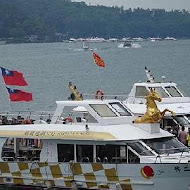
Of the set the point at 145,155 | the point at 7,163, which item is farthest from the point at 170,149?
the point at 7,163

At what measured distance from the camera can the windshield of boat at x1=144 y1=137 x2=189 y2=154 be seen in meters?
28.0

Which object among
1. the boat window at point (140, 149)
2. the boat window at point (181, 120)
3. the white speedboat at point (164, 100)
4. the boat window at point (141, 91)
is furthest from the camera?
the boat window at point (141, 91)

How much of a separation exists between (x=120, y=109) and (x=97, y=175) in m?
2.86

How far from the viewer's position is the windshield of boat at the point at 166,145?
2797 centimetres

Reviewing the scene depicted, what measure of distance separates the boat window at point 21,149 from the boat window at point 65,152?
102cm

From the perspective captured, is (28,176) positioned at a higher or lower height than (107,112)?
lower

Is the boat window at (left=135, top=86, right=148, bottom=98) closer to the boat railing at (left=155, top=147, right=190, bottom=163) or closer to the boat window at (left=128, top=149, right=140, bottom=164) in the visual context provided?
the boat railing at (left=155, top=147, right=190, bottom=163)

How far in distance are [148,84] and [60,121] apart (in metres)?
9.39

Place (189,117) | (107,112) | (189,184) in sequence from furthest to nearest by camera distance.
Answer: (189,117) → (107,112) → (189,184)

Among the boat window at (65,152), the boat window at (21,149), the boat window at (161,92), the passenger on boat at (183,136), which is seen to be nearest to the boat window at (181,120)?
the passenger on boat at (183,136)

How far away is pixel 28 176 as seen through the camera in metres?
29.4

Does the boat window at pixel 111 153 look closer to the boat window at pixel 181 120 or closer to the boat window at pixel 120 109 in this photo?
the boat window at pixel 120 109

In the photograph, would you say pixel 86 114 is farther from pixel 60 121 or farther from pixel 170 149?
pixel 170 149

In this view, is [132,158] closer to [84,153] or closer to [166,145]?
[166,145]
